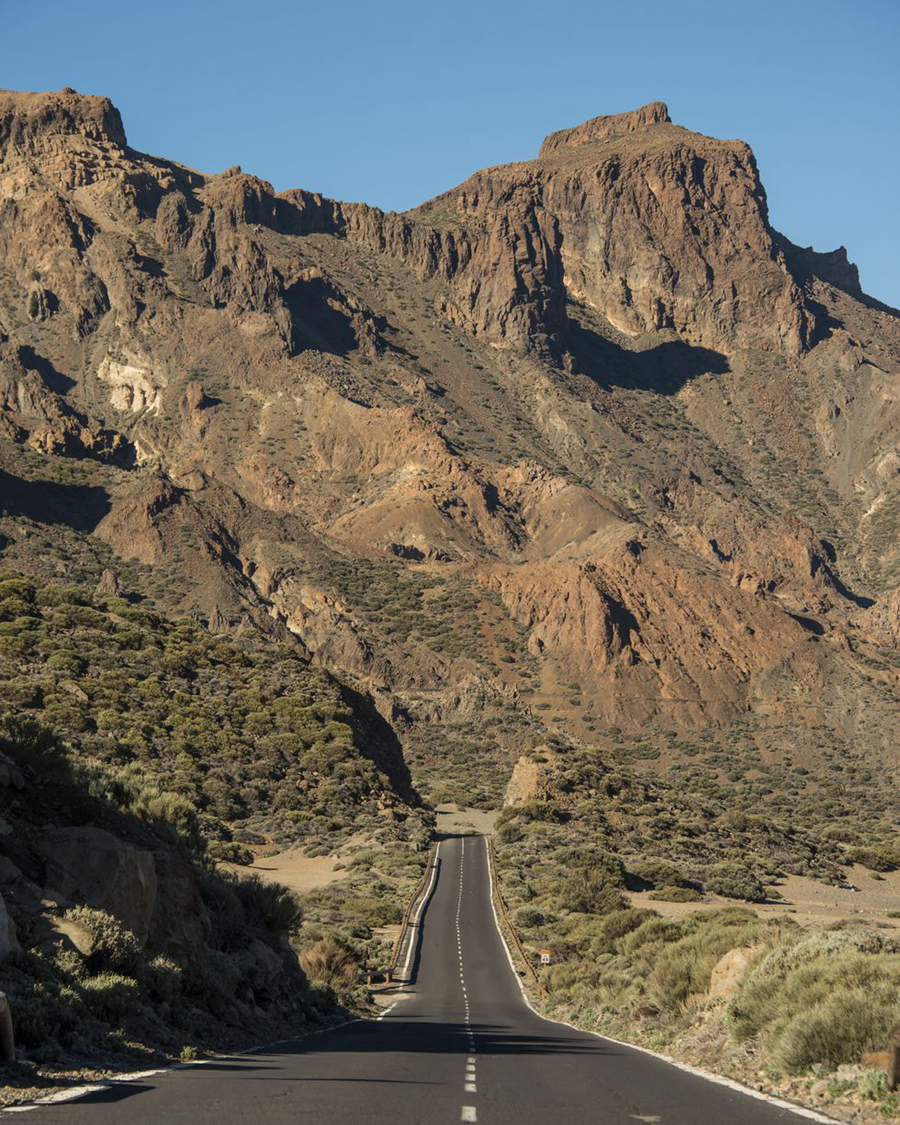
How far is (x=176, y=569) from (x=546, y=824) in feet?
235

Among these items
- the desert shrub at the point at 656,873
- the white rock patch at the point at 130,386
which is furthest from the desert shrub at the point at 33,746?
the white rock patch at the point at 130,386

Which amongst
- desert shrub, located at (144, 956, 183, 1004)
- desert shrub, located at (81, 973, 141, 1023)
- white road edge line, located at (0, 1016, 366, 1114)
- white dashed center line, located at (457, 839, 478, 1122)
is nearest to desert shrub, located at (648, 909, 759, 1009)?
white dashed center line, located at (457, 839, 478, 1122)

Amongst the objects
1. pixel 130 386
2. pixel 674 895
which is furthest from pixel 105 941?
pixel 130 386

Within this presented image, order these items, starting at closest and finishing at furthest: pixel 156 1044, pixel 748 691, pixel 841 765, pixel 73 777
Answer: pixel 156 1044, pixel 73 777, pixel 841 765, pixel 748 691

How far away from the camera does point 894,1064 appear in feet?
41.8

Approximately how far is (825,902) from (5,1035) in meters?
61.2

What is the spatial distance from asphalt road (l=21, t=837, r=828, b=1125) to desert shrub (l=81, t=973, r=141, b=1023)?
1.67 meters

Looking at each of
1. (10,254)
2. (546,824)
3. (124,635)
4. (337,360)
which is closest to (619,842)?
(546,824)

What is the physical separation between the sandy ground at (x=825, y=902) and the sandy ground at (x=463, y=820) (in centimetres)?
2302

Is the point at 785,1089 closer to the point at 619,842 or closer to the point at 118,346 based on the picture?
the point at 619,842

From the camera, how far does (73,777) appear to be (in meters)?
21.8

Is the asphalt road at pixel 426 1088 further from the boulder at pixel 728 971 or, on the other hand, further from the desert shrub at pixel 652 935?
the desert shrub at pixel 652 935

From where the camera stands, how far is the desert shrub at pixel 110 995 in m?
15.9

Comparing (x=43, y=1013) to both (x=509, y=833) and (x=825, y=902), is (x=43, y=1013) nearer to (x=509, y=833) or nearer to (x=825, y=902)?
(x=825, y=902)
